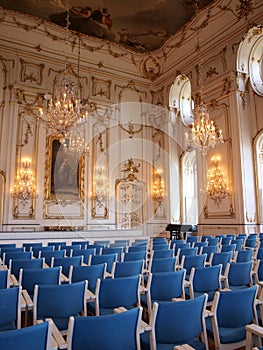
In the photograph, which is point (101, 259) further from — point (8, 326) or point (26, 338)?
point (26, 338)

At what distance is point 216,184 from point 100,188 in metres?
4.80

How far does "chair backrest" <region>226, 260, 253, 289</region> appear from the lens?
3355mm

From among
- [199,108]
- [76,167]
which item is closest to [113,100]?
[76,167]

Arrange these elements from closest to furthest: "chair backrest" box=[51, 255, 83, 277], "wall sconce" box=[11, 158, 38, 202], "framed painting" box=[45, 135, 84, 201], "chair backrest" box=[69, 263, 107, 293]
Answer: "chair backrest" box=[69, 263, 107, 293]
"chair backrest" box=[51, 255, 83, 277]
"wall sconce" box=[11, 158, 38, 202]
"framed painting" box=[45, 135, 84, 201]

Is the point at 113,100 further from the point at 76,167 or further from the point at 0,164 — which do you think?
the point at 0,164

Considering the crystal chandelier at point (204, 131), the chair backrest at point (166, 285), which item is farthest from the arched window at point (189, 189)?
the chair backrest at point (166, 285)

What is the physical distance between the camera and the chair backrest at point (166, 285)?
9.54 ft

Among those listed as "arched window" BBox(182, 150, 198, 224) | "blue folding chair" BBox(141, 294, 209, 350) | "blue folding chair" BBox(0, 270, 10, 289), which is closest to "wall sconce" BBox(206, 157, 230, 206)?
"arched window" BBox(182, 150, 198, 224)

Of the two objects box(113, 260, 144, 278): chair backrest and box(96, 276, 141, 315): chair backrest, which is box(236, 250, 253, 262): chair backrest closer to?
box(113, 260, 144, 278): chair backrest

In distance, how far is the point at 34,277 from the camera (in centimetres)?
307

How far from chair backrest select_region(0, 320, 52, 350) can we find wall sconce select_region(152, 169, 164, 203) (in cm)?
1223

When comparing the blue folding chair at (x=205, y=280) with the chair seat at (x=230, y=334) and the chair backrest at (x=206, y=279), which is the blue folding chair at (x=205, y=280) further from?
the chair seat at (x=230, y=334)

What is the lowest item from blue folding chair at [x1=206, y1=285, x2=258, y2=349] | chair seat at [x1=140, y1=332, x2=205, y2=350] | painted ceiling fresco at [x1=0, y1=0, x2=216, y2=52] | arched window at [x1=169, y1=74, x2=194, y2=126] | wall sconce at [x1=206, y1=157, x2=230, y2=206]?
chair seat at [x1=140, y1=332, x2=205, y2=350]

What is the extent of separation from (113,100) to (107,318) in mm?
12830
